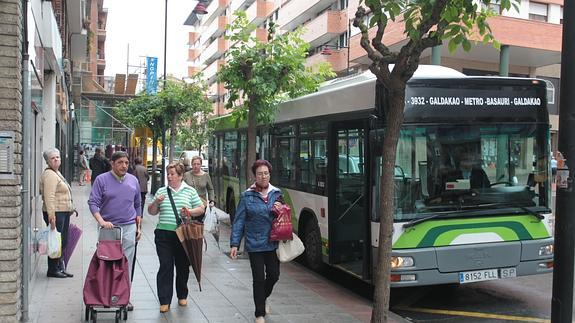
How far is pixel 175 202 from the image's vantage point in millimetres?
6770

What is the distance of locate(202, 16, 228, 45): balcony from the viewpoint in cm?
6931

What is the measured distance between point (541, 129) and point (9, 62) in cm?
629

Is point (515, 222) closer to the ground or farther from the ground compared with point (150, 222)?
farther from the ground

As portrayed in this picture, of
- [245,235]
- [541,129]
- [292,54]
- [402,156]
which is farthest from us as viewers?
[292,54]

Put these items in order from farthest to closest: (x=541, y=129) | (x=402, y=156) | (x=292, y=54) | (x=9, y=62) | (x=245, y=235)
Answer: (x=292, y=54) < (x=541, y=129) < (x=402, y=156) < (x=245, y=235) < (x=9, y=62)

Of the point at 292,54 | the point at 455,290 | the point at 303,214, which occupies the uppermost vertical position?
the point at 292,54

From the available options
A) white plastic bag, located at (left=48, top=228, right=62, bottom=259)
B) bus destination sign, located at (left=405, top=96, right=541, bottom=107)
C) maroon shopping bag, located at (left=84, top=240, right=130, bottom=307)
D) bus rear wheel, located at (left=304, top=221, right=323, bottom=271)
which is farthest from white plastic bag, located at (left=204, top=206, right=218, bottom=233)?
bus destination sign, located at (left=405, top=96, right=541, bottom=107)

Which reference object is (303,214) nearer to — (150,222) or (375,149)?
(375,149)

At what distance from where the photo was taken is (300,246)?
633 cm

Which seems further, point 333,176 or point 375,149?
point 333,176

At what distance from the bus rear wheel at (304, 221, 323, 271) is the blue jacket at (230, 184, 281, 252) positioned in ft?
10.9

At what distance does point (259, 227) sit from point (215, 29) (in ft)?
235

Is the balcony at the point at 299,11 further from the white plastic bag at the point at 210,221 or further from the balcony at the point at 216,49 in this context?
the white plastic bag at the point at 210,221

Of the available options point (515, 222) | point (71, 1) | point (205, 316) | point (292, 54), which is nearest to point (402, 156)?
point (515, 222)
